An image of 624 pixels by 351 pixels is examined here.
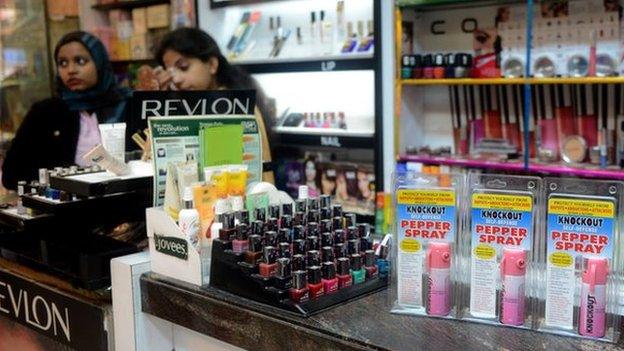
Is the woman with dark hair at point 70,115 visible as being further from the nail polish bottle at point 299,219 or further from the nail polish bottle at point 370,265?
the nail polish bottle at point 370,265

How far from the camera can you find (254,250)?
4.88 ft

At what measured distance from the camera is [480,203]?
1.31 m

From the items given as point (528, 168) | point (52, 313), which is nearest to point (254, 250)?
point (52, 313)

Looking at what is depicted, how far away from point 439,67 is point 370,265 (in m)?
2.52

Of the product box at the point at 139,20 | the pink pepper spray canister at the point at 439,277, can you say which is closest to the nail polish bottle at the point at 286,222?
the pink pepper spray canister at the point at 439,277

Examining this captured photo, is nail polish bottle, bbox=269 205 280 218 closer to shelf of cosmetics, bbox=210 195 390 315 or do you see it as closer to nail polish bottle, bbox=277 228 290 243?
shelf of cosmetics, bbox=210 195 390 315

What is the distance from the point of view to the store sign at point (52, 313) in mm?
1819

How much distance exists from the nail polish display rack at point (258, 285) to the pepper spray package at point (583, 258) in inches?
16.3

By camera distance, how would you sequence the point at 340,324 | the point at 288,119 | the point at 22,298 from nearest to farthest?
the point at 340,324, the point at 22,298, the point at 288,119

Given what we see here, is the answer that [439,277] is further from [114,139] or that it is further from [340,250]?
[114,139]

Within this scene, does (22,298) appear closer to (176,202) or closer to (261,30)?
(176,202)

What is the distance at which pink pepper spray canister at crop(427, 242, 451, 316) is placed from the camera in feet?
4.36

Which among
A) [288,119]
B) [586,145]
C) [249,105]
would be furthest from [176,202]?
[288,119]

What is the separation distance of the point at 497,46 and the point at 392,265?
2.80 meters
